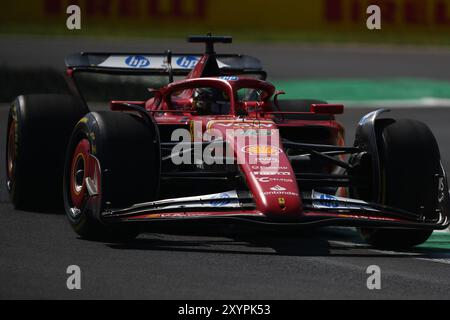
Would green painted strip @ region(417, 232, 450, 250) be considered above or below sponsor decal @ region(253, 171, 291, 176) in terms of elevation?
below

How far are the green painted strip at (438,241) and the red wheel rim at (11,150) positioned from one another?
335 centimetres

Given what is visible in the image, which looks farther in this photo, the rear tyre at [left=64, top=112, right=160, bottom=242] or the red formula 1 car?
the rear tyre at [left=64, top=112, right=160, bottom=242]

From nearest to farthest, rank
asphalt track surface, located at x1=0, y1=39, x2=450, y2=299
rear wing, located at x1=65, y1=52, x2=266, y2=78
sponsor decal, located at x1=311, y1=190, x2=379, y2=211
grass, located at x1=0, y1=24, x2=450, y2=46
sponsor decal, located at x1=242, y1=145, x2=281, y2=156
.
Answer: asphalt track surface, located at x1=0, y1=39, x2=450, y2=299 < sponsor decal, located at x1=311, y1=190, x2=379, y2=211 < sponsor decal, located at x1=242, y1=145, x2=281, y2=156 < rear wing, located at x1=65, y1=52, x2=266, y2=78 < grass, located at x1=0, y1=24, x2=450, y2=46

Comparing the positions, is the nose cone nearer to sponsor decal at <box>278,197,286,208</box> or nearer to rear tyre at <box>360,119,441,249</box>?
sponsor decal at <box>278,197,286,208</box>

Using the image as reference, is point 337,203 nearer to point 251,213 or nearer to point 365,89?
point 251,213

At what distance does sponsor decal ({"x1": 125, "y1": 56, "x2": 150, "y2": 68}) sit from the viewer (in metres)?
11.7

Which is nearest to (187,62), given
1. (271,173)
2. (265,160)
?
(265,160)

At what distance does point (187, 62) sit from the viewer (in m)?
11.9

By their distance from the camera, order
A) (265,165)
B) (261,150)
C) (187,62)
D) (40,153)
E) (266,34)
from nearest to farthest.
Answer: (265,165) < (261,150) < (40,153) < (187,62) < (266,34)

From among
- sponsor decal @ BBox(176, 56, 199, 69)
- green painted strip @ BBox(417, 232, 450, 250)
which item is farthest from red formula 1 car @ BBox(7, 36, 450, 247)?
sponsor decal @ BBox(176, 56, 199, 69)

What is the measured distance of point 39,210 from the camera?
32.9 feet

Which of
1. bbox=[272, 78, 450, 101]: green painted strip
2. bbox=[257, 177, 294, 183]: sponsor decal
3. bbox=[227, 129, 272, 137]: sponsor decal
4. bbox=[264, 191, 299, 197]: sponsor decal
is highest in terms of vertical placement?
bbox=[227, 129, 272, 137]: sponsor decal

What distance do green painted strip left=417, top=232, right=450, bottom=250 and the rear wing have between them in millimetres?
2894

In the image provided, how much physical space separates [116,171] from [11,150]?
256cm
